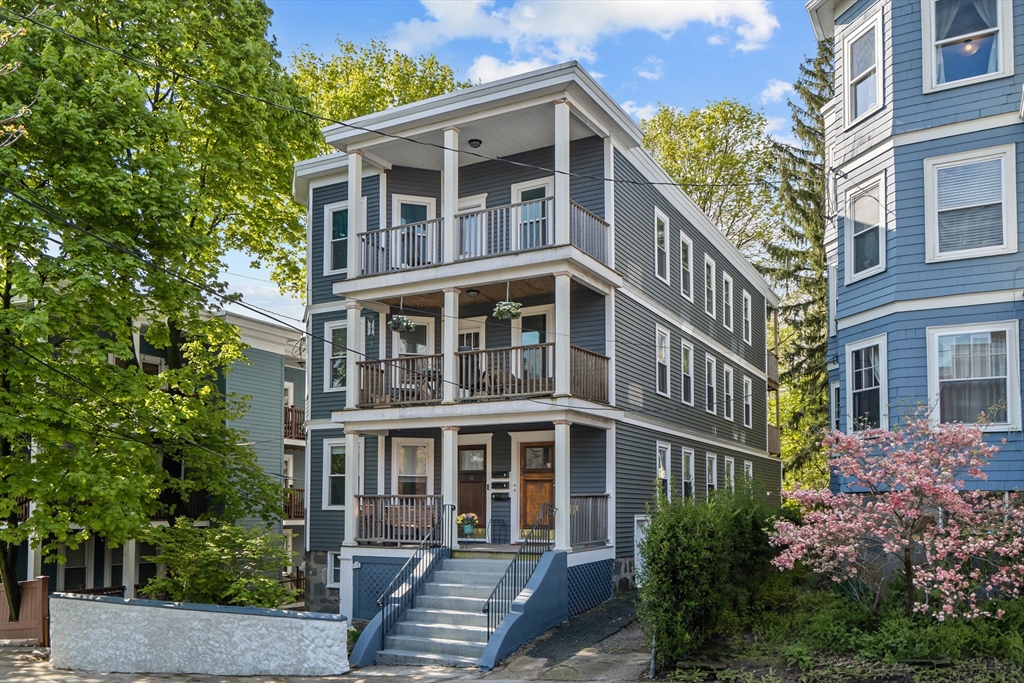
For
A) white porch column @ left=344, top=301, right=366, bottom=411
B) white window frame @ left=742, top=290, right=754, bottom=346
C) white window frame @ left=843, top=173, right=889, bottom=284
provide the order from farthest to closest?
white window frame @ left=742, top=290, right=754, bottom=346
white porch column @ left=344, top=301, right=366, bottom=411
white window frame @ left=843, top=173, right=889, bottom=284

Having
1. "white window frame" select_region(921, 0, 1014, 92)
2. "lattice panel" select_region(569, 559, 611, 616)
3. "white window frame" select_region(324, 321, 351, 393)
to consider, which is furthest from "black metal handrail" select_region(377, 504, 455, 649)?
"white window frame" select_region(921, 0, 1014, 92)

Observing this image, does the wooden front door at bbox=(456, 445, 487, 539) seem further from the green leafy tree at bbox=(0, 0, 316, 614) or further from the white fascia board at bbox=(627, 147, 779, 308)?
the white fascia board at bbox=(627, 147, 779, 308)

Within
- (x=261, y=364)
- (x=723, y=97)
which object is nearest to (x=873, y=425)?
(x=261, y=364)

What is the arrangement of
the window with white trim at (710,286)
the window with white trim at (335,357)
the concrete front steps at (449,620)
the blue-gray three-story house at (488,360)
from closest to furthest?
the concrete front steps at (449,620)
the blue-gray three-story house at (488,360)
the window with white trim at (335,357)
the window with white trim at (710,286)

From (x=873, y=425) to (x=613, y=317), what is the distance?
5.87m

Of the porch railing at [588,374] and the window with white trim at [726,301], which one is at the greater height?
the window with white trim at [726,301]

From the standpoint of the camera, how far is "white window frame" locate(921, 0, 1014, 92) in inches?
607

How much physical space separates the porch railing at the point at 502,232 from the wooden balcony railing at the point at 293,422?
14352 millimetres

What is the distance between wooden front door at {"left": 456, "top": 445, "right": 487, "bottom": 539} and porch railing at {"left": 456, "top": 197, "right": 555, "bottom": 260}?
476cm

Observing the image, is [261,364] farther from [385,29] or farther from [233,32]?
[385,29]

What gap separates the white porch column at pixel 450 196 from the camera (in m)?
19.4

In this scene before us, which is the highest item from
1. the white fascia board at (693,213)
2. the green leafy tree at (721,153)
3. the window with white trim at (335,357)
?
the green leafy tree at (721,153)

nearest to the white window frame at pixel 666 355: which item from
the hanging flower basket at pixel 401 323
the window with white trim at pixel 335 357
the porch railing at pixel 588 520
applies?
the porch railing at pixel 588 520

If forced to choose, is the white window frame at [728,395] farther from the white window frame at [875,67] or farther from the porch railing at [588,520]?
the white window frame at [875,67]
